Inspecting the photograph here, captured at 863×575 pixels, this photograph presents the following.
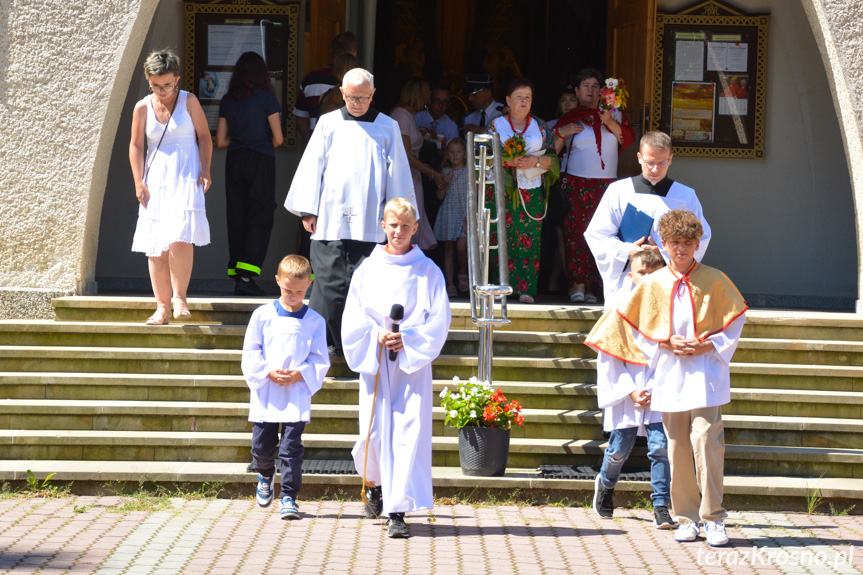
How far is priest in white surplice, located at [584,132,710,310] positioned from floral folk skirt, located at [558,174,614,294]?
2001 mm

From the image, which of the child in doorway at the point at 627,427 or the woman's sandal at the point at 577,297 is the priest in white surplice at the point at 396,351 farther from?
the woman's sandal at the point at 577,297

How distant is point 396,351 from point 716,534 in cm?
179

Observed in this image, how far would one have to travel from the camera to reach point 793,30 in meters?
9.66

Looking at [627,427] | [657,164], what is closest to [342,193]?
[657,164]

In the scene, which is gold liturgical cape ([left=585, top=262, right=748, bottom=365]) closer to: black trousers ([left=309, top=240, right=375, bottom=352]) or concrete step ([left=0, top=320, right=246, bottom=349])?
black trousers ([left=309, top=240, right=375, bottom=352])

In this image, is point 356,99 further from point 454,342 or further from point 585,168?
point 585,168

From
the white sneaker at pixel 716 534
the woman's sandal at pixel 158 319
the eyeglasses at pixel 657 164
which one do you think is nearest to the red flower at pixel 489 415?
the white sneaker at pixel 716 534

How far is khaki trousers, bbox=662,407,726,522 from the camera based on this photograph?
5434 millimetres

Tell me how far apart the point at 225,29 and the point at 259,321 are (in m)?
4.43

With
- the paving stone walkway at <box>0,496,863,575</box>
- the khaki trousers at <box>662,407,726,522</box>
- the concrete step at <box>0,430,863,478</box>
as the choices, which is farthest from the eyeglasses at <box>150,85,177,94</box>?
the khaki trousers at <box>662,407,726,522</box>

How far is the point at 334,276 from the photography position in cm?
677

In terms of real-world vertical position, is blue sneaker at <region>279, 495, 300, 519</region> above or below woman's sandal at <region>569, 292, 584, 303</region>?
below

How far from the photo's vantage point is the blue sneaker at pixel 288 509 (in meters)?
5.76

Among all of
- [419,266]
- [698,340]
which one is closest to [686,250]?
[698,340]
